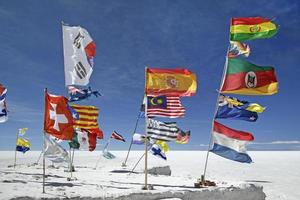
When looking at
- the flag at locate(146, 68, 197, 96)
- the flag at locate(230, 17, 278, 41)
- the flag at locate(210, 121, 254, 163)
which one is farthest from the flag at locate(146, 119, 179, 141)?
the flag at locate(230, 17, 278, 41)

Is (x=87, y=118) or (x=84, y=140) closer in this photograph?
(x=87, y=118)

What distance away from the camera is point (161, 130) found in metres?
16.1

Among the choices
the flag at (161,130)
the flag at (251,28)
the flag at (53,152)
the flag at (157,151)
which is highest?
the flag at (251,28)

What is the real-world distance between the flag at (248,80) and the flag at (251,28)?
52.3 inches

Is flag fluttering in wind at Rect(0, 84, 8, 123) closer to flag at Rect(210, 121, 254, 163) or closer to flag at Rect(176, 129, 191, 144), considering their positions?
flag at Rect(176, 129, 191, 144)

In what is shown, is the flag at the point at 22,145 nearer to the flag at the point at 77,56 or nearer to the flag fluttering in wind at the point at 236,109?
the flag at the point at 77,56

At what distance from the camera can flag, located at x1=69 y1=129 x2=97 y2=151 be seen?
20.7 metres

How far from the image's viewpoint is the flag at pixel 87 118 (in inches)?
797

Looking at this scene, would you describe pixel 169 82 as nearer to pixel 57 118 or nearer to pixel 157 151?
pixel 57 118

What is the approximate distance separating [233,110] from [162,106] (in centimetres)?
335

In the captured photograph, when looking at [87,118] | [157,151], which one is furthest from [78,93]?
[157,151]

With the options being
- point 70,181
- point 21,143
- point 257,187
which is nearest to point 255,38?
point 257,187

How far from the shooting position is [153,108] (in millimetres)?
15875

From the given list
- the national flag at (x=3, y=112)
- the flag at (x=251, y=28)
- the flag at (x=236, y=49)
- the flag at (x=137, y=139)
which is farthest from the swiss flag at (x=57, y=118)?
the flag at (x=137, y=139)
